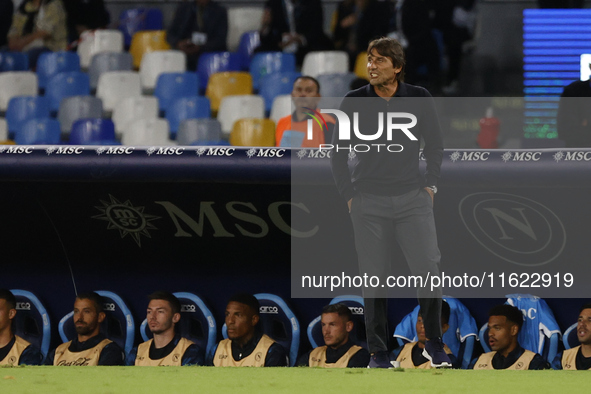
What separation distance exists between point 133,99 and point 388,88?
3819mm

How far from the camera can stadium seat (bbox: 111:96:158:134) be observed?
7012mm

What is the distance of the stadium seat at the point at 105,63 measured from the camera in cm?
789

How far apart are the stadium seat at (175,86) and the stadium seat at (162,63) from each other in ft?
0.91

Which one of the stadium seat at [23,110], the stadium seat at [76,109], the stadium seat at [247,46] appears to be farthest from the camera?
the stadium seat at [247,46]

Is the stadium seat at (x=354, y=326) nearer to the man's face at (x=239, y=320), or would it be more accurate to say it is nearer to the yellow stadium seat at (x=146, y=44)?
the man's face at (x=239, y=320)

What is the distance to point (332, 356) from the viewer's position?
4574 millimetres

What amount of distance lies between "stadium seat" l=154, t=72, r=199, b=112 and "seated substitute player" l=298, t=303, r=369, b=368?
337 centimetres

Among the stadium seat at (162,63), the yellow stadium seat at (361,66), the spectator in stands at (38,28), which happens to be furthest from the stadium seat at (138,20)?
the yellow stadium seat at (361,66)

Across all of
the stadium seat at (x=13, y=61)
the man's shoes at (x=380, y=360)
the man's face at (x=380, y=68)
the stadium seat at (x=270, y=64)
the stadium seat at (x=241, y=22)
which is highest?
the stadium seat at (x=241, y=22)

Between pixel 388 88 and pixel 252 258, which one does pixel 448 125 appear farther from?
pixel 388 88

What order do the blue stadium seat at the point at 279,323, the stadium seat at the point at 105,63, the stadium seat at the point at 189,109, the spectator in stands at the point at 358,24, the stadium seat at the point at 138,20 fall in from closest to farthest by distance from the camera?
the blue stadium seat at the point at 279,323
the stadium seat at the point at 189,109
the spectator in stands at the point at 358,24
the stadium seat at the point at 105,63
the stadium seat at the point at 138,20

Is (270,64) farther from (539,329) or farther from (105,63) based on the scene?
(539,329)

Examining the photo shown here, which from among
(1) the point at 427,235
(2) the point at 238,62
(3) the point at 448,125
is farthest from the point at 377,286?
(2) the point at 238,62

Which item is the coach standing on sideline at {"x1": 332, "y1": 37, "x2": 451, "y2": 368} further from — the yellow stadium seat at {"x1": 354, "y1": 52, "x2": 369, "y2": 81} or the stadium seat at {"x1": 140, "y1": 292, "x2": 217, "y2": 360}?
the yellow stadium seat at {"x1": 354, "y1": 52, "x2": 369, "y2": 81}
